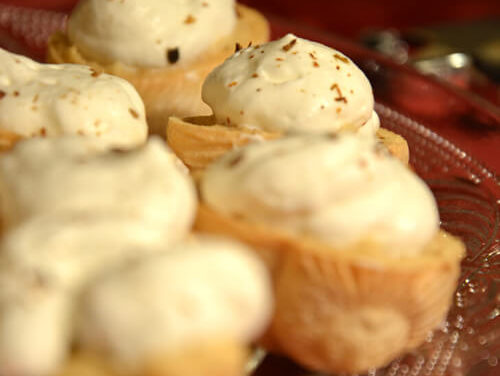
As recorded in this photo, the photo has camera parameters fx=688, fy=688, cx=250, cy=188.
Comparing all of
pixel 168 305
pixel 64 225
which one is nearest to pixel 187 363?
pixel 168 305

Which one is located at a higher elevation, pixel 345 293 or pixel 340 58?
pixel 340 58

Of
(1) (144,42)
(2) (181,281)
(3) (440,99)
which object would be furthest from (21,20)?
(2) (181,281)

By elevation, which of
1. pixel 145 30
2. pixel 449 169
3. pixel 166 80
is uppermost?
pixel 145 30

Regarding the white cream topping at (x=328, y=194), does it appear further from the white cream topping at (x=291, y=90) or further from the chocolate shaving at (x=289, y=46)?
the chocolate shaving at (x=289, y=46)

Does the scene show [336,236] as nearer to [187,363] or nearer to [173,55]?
[187,363]

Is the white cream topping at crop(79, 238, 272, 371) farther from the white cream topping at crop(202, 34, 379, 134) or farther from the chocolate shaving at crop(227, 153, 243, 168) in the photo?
the white cream topping at crop(202, 34, 379, 134)

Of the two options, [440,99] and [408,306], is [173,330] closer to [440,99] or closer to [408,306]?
[408,306]

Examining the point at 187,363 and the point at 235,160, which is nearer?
the point at 187,363

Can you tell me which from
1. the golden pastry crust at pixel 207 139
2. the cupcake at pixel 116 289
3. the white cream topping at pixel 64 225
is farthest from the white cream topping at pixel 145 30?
the cupcake at pixel 116 289
